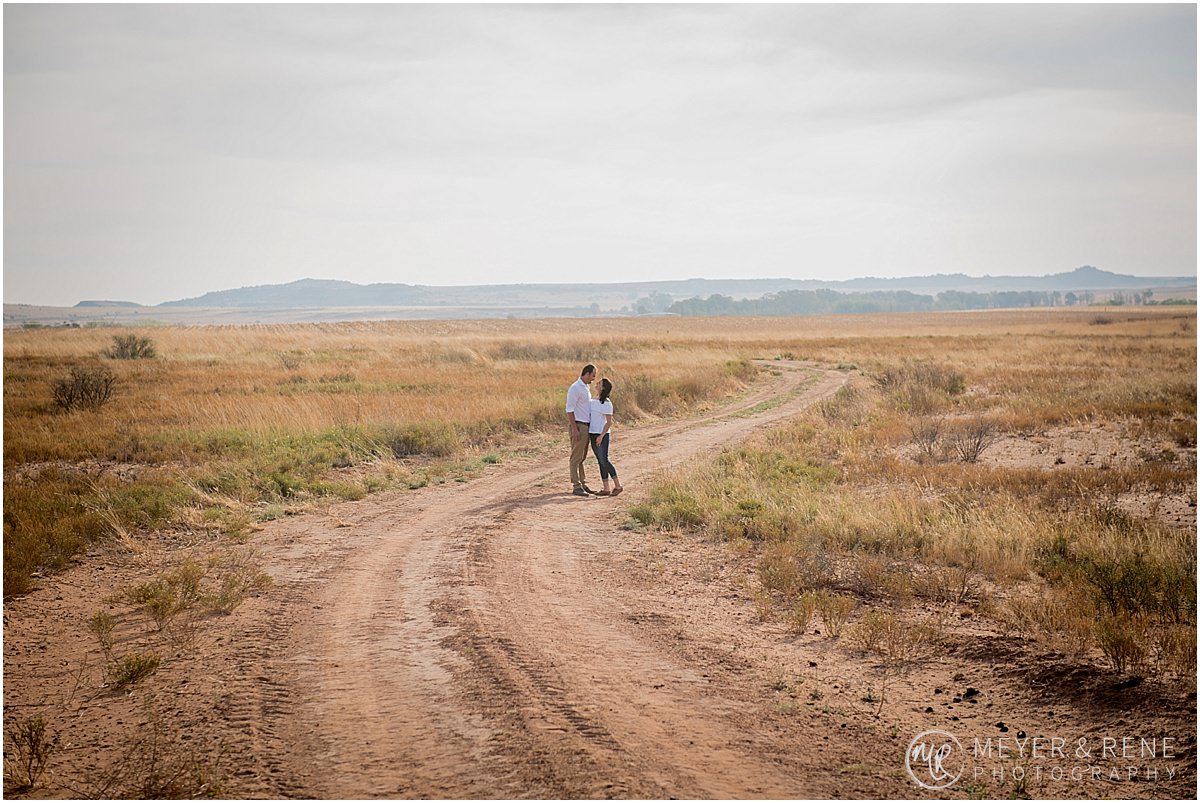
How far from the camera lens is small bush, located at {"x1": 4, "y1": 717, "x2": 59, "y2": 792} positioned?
15.9 feet

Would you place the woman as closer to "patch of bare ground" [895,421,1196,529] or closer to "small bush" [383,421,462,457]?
"small bush" [383,421,462,457]

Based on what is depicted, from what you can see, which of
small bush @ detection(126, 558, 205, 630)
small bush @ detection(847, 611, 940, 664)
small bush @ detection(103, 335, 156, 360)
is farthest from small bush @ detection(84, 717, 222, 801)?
small bush @ detection(103, 335, 156, 360)

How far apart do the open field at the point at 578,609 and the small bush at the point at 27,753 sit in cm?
5

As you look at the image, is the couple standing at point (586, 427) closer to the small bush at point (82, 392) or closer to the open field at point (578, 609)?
the open field at point (578, 609)

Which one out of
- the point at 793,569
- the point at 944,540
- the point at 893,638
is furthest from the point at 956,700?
the point at 944,540

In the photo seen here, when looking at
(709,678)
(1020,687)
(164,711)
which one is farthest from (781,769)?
(164,711)

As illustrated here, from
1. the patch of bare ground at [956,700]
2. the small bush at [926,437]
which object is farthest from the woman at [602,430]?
the small bush at [926,437]

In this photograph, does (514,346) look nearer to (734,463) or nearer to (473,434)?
(473,434)

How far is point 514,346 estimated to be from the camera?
52.7 metres

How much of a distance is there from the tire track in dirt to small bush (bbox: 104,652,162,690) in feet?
3.27

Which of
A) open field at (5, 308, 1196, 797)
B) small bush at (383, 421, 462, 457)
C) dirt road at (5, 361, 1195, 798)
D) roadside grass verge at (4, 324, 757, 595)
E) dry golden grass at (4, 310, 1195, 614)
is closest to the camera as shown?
dirt road at (5, 361, 1195, 798)

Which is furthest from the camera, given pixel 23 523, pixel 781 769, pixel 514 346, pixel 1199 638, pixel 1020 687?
pixel 514 346

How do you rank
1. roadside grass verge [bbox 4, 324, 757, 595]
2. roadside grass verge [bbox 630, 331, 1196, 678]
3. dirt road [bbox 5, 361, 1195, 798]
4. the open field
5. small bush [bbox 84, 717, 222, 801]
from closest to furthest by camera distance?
small bush [bbox 84, 717, 222, 801] < dirt road [bbox 5, 361, 1195, 798] < the open field < roadside grass verge [bbox 630, 331, 1196, 678] < roadside grass verge [bbox 4, 324, 757, 595]

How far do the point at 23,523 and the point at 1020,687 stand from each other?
11740 millimetres
